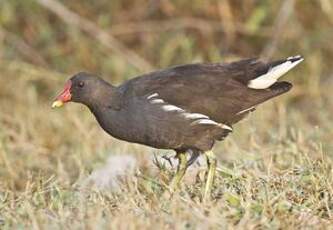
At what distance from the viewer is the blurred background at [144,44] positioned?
29.2 feet

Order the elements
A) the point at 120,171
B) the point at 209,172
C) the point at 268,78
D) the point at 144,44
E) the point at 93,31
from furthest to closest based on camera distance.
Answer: the point at 144,44 → the point at 93,31 → the point at 120,171 → the point at 268,78 → the point at 209,172

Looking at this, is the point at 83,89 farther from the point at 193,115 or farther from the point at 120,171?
the point at 120,171

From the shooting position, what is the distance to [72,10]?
10570 mm

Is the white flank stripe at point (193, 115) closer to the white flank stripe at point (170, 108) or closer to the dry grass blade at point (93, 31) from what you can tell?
the white flank stripe at point (170, 108)

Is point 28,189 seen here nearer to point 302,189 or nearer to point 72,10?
point 302,189

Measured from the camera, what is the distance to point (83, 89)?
5566 mm

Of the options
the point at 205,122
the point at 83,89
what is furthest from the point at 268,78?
the point at 83,89

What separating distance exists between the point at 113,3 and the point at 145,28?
0.45 m

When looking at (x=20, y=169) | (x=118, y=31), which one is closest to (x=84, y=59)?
(x=118, y=31)

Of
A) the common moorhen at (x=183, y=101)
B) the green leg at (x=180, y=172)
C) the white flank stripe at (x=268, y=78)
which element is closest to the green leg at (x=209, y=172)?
the common moorhen at (x=183, y=101)

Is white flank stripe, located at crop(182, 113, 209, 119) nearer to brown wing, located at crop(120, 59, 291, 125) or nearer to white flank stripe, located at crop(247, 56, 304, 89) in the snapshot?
brown wing, located at crop(120, 59, 291, 125)

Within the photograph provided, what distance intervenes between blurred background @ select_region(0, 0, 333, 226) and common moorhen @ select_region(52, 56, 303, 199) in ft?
8.41

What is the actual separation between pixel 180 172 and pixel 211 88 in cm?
47

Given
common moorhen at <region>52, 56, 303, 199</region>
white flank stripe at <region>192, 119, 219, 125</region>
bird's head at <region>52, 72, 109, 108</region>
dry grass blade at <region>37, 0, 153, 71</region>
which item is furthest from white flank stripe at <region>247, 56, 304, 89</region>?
dry grass blade at <region>37, 0, 153, 71</region>
